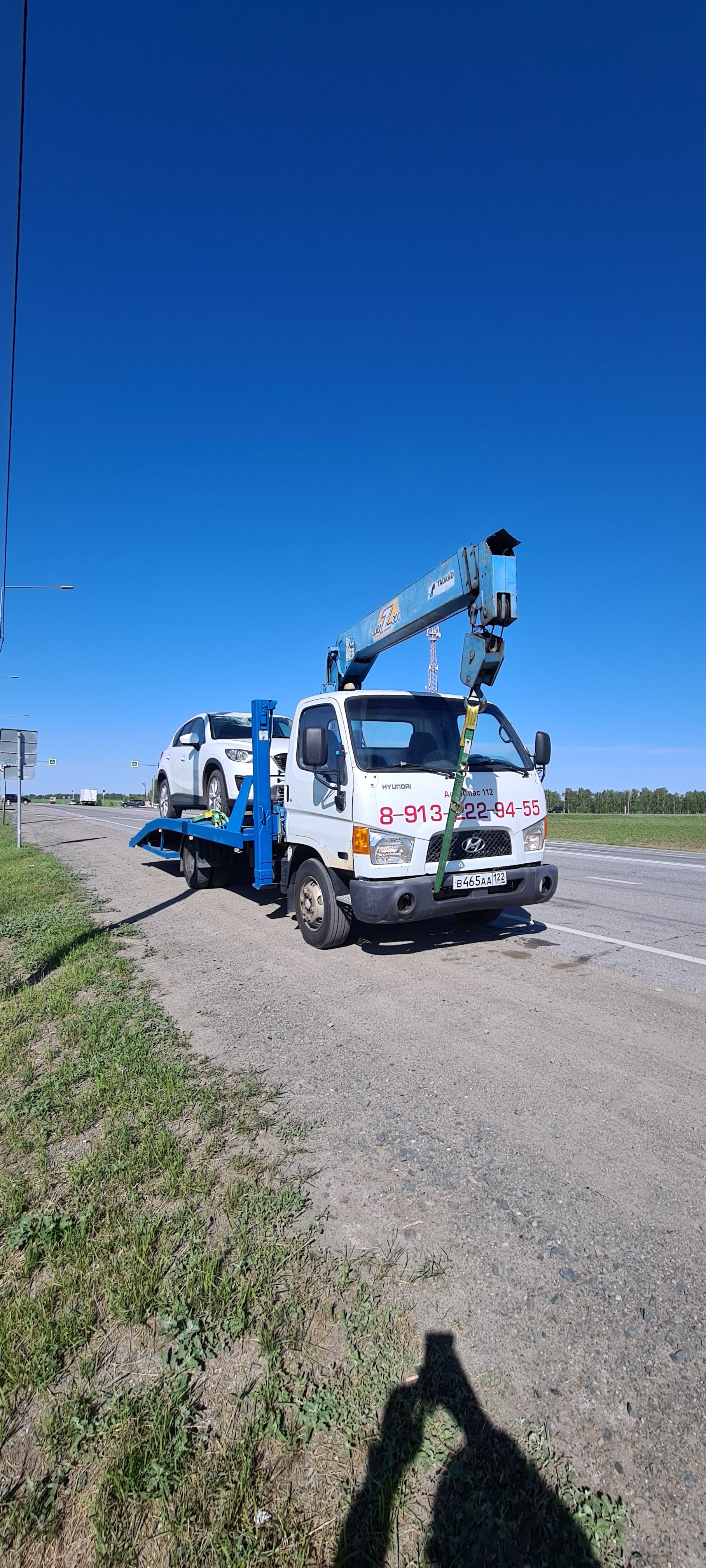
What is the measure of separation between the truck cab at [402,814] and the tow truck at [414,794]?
0.04 ft

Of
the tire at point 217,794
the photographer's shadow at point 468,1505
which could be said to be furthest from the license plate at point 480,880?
the photographer's shadow at point 468,1505

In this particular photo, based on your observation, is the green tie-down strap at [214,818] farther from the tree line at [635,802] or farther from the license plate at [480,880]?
the tree line at [635,802]

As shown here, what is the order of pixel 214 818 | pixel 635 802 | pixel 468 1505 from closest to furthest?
pixel 468 1505
pixel 214 818
pixel 635 802

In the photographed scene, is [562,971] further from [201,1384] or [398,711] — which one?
[201,1384]

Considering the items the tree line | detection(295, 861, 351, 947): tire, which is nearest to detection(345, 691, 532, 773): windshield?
detection(295, 861, 351, 947): tire

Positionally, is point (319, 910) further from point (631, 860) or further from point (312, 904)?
point (631, 860)

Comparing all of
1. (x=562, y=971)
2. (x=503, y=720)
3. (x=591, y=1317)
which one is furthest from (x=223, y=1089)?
(x=503, y=720)

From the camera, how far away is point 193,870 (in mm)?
10359

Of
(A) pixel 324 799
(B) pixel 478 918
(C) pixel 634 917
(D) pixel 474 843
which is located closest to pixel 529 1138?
(D) pixel 474 843

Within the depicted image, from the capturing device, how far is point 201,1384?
1.84 meters

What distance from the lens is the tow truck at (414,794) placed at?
18.3 ft

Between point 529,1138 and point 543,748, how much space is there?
165 inches

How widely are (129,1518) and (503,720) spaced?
20.7 feet

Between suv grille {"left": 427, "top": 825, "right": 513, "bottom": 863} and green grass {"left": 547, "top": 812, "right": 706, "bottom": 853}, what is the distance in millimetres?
16422
